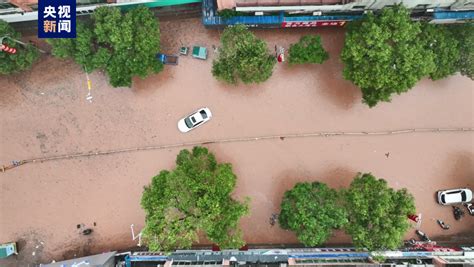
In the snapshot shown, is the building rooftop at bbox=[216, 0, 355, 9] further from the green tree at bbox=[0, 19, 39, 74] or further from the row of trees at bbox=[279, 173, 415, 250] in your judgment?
the green tree at bbox=[0, 19, 39, 74]

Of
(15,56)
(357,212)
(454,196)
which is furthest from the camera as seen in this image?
(454,196)

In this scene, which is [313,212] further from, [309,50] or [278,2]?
[278,2]

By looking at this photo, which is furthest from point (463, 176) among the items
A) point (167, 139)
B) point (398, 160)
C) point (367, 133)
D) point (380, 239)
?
point (167, 139)

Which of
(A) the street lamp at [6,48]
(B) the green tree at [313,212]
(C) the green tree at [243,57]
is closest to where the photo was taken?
(B) the green tree at [313,212]

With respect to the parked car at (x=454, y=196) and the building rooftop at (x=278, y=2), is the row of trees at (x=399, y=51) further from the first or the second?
the parked car at (x=454, y=196)

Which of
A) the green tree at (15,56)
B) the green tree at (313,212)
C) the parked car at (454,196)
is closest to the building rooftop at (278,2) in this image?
the green tree at (313,212)

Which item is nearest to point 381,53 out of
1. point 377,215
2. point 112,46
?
point 377,215
